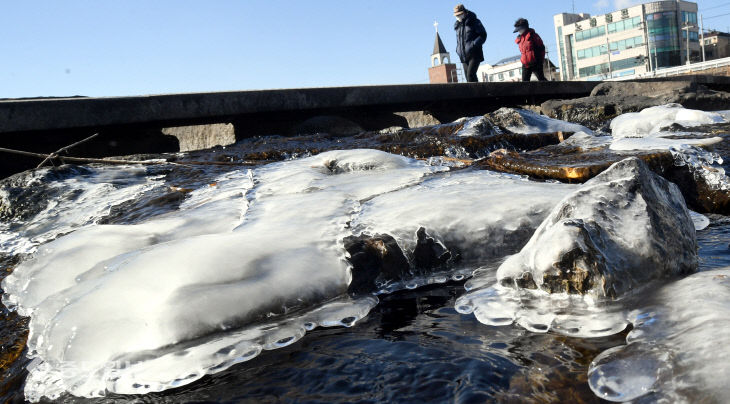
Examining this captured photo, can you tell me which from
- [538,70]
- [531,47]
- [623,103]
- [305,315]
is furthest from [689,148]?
[531,47]

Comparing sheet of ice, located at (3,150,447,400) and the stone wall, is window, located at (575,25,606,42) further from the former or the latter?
sheet of ice, located at (3,150,447,400)

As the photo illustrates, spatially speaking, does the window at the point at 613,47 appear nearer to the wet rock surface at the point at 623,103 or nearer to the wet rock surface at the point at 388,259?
the wet rock surface at the point at 623,103

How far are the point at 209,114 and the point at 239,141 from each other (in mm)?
465

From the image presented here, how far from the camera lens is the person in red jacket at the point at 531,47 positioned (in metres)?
10.9

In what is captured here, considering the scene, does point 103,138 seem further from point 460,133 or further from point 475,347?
point 475,347

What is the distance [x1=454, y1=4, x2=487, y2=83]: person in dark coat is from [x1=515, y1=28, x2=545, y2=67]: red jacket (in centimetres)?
102

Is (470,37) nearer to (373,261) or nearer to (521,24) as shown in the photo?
(521,24)

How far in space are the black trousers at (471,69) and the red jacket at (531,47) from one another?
3.52 ft

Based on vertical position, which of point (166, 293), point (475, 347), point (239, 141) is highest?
point (239, 141)

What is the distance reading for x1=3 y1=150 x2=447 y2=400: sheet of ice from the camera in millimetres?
1351

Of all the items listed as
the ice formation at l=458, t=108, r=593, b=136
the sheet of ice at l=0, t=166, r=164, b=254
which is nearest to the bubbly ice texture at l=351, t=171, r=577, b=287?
the sheet of ice at l=0, t=166, r=164, b=254

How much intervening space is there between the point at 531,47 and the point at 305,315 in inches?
415

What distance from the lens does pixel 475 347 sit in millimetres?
1303

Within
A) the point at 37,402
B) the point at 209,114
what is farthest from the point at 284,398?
the point at 209,114
